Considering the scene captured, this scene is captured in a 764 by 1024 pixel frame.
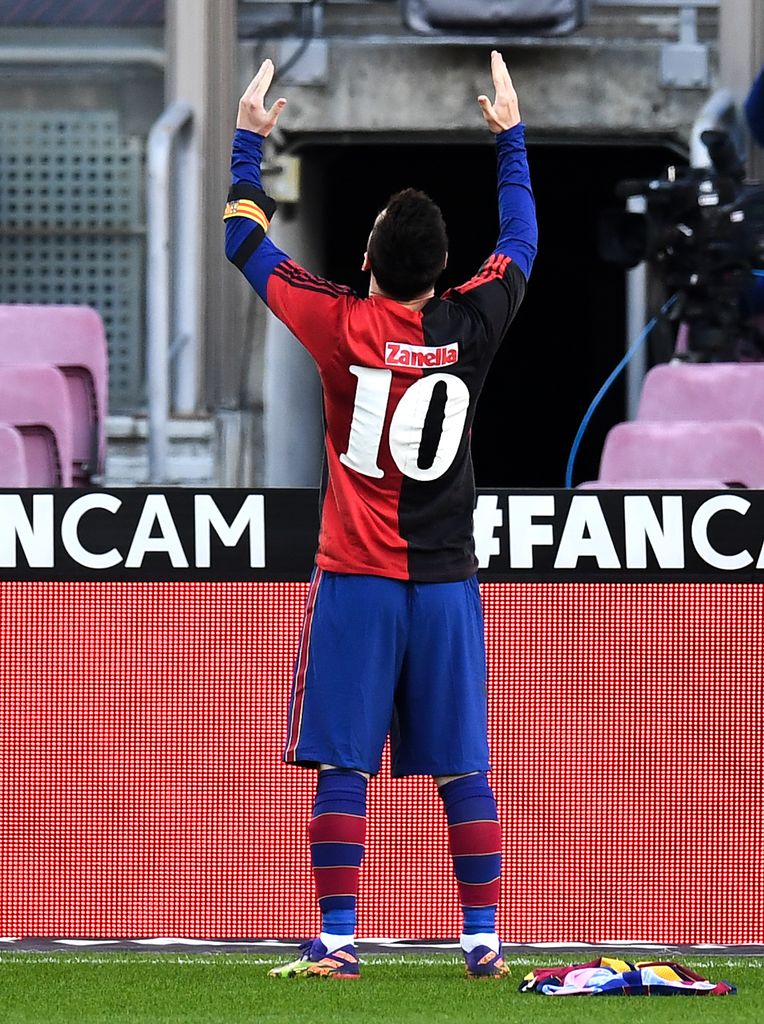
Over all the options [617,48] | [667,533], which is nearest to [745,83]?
[617,48]

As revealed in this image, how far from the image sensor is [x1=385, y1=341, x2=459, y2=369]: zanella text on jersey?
140 inches

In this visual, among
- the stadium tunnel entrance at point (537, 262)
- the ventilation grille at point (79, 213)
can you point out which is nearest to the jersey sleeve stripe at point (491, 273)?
the ventilation grille at point (79, 213)

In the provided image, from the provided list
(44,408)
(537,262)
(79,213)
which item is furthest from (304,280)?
(537,262)

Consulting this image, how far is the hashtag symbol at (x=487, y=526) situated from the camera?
14.7 ft

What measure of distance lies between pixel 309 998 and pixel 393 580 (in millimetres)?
747

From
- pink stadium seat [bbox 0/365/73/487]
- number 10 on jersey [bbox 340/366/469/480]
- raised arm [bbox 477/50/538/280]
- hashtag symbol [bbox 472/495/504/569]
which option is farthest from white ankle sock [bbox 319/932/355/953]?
pink stadium seat [bbox 0/365/73/487]

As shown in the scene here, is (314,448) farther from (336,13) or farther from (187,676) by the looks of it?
(187,676)

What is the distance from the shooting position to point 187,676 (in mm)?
4496

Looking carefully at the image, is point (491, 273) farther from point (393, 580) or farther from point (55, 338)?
point (55, 338)

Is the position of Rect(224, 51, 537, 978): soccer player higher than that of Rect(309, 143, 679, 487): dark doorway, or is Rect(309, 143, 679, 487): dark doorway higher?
Rect(309, 143, 679, 487): dark doorway

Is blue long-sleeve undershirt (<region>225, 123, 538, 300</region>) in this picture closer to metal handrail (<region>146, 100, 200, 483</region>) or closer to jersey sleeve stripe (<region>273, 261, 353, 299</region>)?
jersey sleeve stripe (<region>273, 261, 353, 299</region>)

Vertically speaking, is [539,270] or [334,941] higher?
[539,270]

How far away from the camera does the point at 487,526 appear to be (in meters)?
4.49

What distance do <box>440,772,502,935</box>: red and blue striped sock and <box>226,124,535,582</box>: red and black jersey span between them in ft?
1.28
